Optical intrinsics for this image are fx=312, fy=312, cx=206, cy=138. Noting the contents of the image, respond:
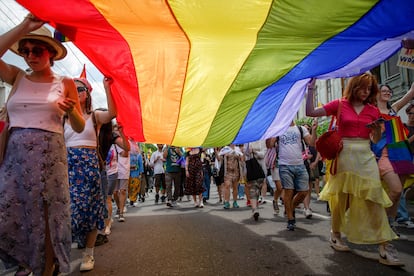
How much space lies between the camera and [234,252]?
396cm

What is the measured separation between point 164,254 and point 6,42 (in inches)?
117

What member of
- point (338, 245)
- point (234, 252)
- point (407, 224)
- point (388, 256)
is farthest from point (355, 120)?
point (407, 224)

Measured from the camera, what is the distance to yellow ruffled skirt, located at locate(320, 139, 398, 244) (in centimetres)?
328

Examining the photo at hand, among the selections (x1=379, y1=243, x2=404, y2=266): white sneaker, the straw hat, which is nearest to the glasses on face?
the straw hat

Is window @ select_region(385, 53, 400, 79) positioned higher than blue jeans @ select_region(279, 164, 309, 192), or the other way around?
window @ select_region(385, 53, 400, 79)

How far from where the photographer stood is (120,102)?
4363 millimetres

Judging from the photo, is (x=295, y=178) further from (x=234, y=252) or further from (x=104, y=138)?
(x=104, y=138)

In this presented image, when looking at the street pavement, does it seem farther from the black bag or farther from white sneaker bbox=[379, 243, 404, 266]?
the black bag

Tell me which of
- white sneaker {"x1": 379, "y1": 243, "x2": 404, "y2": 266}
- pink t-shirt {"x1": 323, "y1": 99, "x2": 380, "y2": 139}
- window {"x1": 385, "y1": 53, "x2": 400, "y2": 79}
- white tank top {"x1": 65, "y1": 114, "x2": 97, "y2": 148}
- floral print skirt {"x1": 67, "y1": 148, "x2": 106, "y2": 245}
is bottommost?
white sneaker {"x1": 379, "y1": 243, "x2": 404, "y2": 266}

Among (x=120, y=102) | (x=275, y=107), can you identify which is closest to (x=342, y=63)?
(x=275, y=107)

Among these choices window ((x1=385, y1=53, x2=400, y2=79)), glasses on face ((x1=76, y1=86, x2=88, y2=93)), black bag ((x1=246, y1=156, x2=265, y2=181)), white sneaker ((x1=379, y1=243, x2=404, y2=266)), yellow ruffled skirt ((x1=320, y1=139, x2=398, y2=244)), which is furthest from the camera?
window ((x1=385, y1=53, x2=400, y2=79))

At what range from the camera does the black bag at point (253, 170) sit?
711 cm

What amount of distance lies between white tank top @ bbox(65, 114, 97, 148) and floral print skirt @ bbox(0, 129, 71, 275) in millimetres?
1118

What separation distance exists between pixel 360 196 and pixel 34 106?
128 inches
